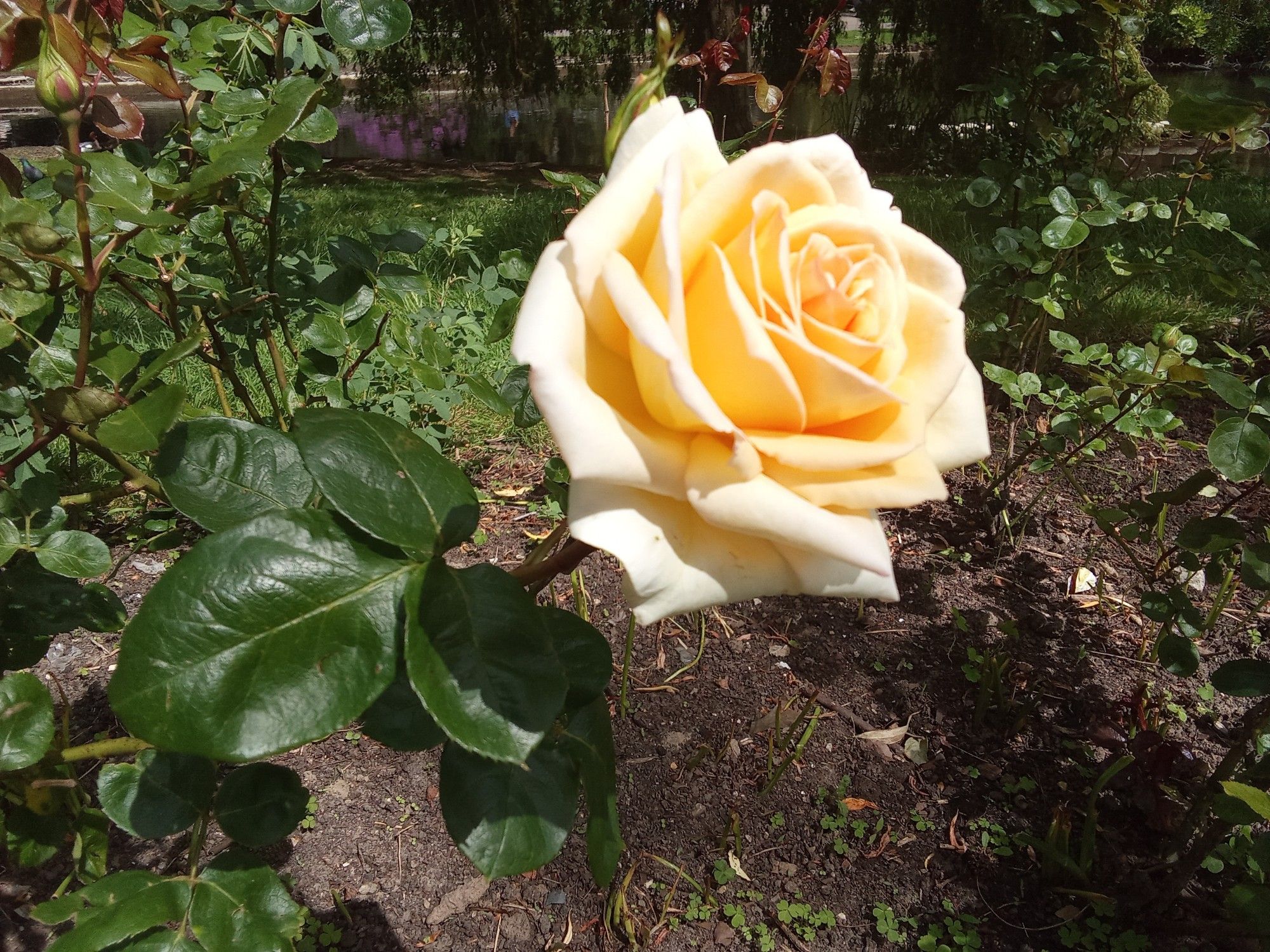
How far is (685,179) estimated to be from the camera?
18.4 inches

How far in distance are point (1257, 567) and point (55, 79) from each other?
45.8 inches

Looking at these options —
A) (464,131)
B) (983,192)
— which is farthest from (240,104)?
(464,131)

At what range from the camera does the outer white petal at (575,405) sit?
39 cm

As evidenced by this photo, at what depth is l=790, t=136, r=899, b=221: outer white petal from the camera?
47 centimetres

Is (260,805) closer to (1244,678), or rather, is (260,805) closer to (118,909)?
(118,909)

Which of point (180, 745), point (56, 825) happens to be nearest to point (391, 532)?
point (180, 745)

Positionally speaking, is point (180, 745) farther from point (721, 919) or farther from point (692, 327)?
point (721, 919)

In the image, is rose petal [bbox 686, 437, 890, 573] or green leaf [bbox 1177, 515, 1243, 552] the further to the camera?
green leaf [bbox 1177, 515, 1243, 552]

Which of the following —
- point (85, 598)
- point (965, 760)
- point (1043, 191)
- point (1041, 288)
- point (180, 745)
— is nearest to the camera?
point (180, 745)

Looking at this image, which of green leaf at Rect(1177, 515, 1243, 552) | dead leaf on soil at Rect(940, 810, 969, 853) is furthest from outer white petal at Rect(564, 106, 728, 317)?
dead leaf on soil at Rect(940, 810, 969, 853)

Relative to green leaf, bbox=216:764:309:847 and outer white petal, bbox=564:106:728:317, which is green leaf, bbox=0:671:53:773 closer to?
green leaf, bbox=216:764:309:847

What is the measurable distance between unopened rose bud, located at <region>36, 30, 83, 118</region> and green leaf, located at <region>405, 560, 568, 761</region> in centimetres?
34

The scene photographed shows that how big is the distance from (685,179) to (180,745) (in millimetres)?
403

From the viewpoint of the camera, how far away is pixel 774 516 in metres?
0.41
